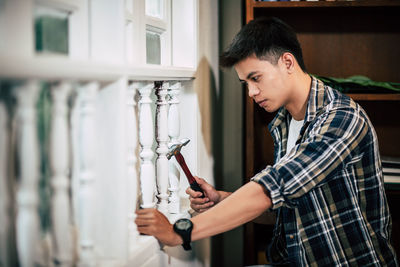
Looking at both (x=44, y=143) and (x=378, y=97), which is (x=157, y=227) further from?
(x=378, y=97)

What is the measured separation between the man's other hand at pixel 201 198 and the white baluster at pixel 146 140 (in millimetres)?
313

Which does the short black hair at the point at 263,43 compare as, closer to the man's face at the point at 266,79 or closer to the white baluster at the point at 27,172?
the man's face at the point at 266,79

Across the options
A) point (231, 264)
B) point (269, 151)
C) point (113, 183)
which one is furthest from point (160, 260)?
point (269, 151)

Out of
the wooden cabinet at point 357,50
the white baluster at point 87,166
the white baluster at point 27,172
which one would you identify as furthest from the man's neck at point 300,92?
the white baluster at point 27,172

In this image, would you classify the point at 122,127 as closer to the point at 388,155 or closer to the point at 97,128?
the point at 97,128

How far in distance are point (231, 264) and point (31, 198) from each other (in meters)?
1.64

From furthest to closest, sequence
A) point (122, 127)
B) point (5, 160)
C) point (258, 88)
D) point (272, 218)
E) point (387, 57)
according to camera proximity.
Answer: point (387, 57), point (272, 218), point (258, 88), point (122, 127), point (5, 160)

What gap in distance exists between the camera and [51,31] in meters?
1.15

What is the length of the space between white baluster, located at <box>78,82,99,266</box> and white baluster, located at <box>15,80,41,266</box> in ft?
0.51

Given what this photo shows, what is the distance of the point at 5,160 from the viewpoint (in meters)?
0.84

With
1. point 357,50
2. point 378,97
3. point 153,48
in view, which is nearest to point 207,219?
point 153,48

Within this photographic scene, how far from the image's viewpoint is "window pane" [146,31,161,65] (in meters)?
1.77

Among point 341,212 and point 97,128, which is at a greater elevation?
point 97,128

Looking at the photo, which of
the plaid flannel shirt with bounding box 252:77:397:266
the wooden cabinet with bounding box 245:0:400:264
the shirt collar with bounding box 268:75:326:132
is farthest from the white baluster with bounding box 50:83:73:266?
the wooden cabinet with bounding box 245:0:400:264
